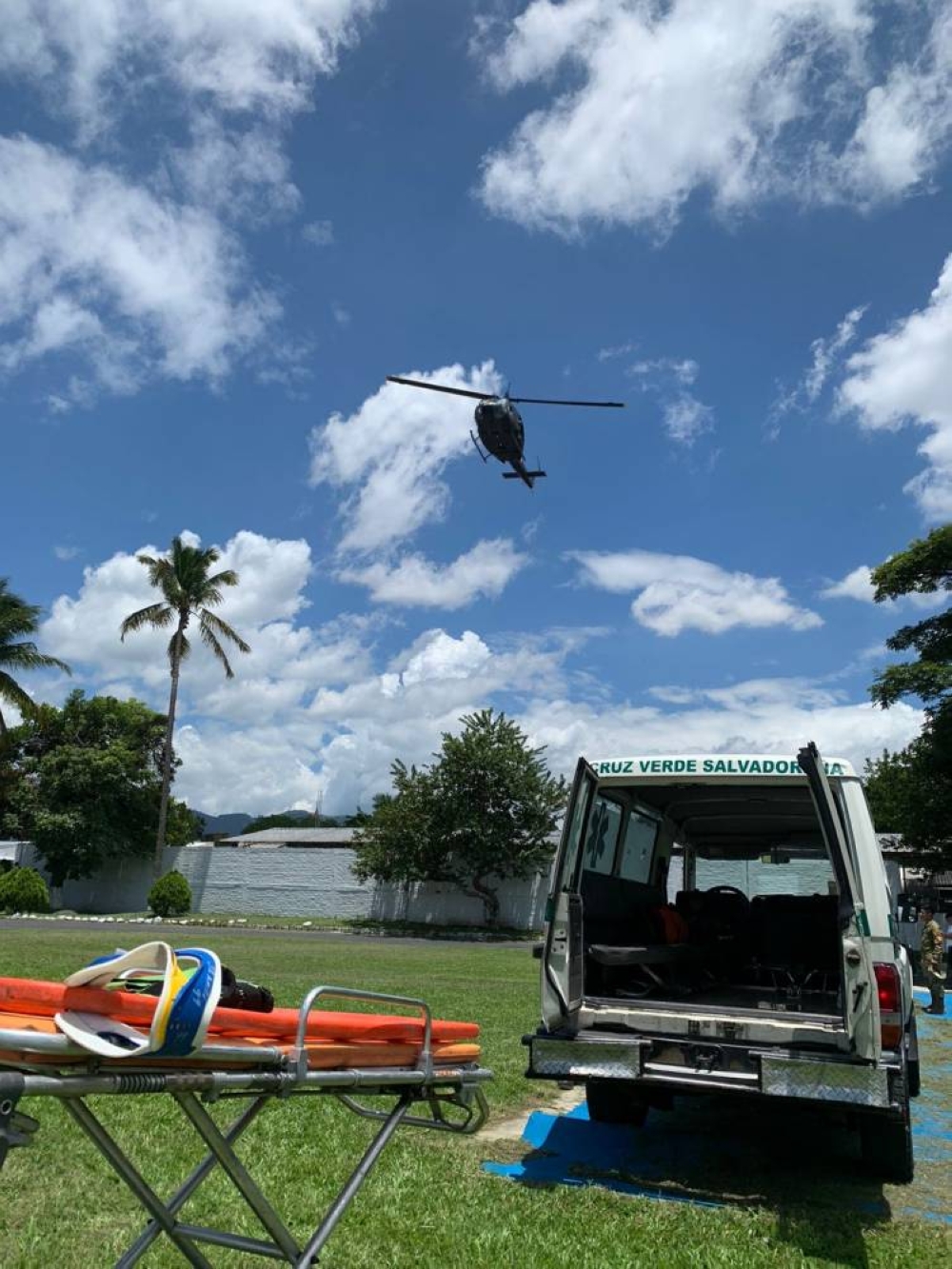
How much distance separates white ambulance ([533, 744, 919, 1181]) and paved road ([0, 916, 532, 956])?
19.9 m

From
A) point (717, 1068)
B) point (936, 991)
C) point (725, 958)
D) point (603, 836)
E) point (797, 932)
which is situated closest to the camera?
point (717, 1068)

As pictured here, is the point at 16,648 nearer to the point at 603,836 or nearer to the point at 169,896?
the point at 169,896

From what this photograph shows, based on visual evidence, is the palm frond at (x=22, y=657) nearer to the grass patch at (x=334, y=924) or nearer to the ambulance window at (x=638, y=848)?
the grass patch at (x=334, y=924)

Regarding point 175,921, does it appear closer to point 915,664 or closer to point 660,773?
point 915,664

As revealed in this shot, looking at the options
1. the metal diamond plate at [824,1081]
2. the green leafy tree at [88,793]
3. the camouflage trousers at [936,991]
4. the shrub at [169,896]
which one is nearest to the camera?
the metal diamond plate at [824,1081]

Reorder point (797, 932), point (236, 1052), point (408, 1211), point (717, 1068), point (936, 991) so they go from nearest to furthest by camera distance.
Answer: point (236, 1052)
point (408, 1211)
point (717, 1068)
point (797, 932)
point (936, 991)

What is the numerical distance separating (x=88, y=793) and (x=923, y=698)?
1218 inches

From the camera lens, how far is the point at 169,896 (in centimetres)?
3688

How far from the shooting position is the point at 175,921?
114 feet

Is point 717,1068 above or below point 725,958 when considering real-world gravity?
below

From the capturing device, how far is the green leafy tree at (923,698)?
30047mm

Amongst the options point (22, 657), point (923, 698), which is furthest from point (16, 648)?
point (923, 698)

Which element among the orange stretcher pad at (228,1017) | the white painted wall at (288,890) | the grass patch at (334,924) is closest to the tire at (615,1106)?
the orange stretcher pad at (228,1017)

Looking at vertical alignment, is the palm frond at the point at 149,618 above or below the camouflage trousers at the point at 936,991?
above
